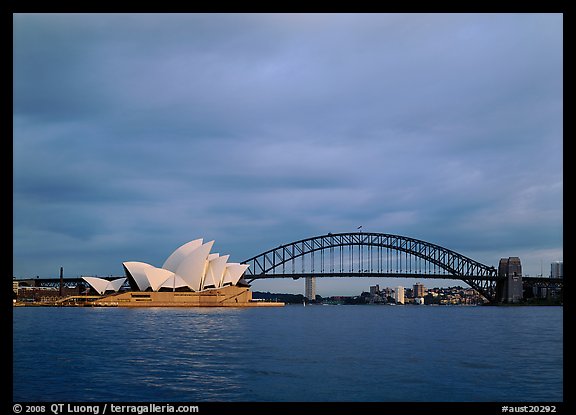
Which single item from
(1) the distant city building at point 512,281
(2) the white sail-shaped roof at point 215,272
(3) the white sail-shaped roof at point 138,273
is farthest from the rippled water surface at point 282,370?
(1) the distant city building at point 512,281

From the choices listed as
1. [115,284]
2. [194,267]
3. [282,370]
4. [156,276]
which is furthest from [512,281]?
[282,370]

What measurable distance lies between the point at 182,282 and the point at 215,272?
9.01m

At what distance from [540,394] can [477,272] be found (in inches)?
5581

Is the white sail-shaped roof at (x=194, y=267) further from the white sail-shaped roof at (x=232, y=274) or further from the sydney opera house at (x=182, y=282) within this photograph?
the white sail-shaped roof at (x=232, y=274)

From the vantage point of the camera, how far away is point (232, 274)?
13038 centimetres

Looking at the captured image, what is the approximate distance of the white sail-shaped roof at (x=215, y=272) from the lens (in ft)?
397

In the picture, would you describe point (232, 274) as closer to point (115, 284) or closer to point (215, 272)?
point (215, 272)

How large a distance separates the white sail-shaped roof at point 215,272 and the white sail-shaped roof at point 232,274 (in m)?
4.67

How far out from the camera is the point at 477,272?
510 feet

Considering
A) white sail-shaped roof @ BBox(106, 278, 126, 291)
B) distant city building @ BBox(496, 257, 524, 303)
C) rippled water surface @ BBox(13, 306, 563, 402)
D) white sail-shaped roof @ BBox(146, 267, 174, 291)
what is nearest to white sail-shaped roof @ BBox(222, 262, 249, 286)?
white sail-shaped roof @ BBox(146, 267, 174, 291)

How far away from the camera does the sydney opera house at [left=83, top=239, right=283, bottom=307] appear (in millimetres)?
113750

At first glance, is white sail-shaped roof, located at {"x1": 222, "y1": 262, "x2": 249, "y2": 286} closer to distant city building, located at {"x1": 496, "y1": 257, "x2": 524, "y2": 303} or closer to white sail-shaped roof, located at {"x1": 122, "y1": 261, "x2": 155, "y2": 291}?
white sail-shaped roof, located at {"x1": 122, "y1": 261, "x2": 155, "y2": 291}
